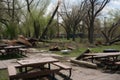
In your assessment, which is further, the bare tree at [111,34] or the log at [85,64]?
the bare tree at [111,34]

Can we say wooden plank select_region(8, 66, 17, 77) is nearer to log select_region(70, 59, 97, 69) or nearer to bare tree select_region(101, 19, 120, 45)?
log select_region(70, 59, 97, 69)

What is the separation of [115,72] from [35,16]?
831 inches

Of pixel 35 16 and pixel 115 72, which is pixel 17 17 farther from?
pixel 115 72

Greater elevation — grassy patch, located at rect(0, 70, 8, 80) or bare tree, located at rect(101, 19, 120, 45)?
bare tree, located at rect(101, 19, 120, 45)

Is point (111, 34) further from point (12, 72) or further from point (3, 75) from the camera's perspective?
point (12, 72)

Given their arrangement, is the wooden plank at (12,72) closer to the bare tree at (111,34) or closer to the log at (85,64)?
the log at (85,64)

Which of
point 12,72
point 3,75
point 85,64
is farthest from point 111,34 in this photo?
point 12,72

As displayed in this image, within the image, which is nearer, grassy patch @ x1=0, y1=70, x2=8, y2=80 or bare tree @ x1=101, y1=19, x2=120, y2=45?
grassy patch @ x1=0, y1=70, x2=8, y2=80

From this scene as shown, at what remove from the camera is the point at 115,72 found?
7.79 meters

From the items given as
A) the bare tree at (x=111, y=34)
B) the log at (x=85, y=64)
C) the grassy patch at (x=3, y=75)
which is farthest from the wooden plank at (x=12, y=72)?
the bare tree at (x=111, y=34)

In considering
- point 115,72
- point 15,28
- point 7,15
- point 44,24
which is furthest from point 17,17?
point 115,72

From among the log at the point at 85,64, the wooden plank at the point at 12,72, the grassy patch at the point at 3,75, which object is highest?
the wooden plank at the point at 12,72

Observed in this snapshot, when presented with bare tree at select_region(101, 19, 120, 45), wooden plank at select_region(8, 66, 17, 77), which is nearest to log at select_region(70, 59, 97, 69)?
wooden plank at select_region(8, 66, 17, 77)

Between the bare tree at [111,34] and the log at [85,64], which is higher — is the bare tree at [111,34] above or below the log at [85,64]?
above
